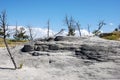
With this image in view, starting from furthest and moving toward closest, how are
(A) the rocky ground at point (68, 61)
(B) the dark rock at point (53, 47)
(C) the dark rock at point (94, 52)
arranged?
1. (B) the dark rock at point (53, 47)
2. (C) the dark rock at point (94, 52)
3. (A) the rocky ground at point (68, 61)

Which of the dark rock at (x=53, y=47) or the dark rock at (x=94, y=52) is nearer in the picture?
the dark rock at (x=94, y=52)

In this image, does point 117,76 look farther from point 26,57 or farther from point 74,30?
point 74,30

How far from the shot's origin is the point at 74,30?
254 feet

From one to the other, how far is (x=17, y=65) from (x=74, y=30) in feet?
162

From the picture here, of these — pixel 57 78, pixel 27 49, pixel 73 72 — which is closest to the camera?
pixel 57 78

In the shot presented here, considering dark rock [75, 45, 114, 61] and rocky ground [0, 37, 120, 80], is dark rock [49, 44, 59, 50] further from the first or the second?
dark rock [75, 45, 114, 61]

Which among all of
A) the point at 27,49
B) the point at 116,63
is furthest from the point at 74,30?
the point at 116,63

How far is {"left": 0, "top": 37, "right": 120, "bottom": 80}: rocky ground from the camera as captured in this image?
24.8m

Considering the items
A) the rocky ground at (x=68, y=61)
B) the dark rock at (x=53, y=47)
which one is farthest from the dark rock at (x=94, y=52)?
the dark rock at (x=53, y=47)

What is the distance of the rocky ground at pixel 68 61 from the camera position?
24.8 meters

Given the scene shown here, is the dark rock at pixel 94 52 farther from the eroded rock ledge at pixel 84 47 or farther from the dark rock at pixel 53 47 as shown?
the dark rock at pixel 53 47

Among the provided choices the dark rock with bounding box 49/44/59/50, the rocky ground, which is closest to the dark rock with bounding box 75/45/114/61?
the rocky ground

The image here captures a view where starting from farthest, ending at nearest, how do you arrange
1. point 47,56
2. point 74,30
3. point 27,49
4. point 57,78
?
point 74,30
point 27,49
point 47,56
point 57,78

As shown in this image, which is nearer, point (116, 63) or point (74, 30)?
point (116, 63)
